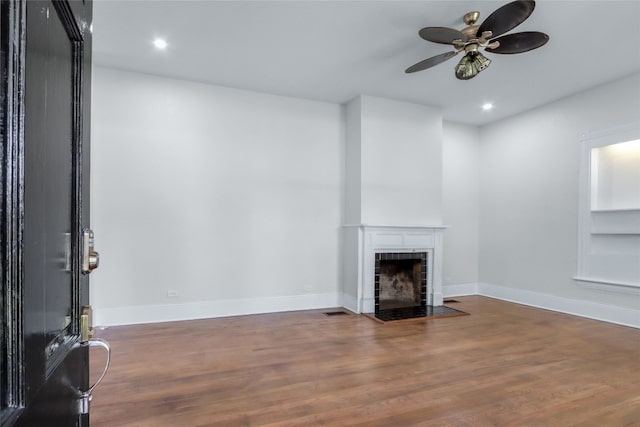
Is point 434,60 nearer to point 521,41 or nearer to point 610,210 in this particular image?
point 521,41

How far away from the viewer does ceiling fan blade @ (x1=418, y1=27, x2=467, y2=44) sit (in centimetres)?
271

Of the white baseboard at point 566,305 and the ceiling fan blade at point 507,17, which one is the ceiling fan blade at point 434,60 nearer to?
the ceiling fan blade at point 507,17

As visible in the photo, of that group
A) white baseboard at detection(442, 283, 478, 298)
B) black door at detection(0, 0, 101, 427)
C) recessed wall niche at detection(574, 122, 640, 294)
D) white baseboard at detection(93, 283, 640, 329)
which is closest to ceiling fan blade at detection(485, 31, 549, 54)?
recessed wall niche at detection(574, 122, 640, 294)

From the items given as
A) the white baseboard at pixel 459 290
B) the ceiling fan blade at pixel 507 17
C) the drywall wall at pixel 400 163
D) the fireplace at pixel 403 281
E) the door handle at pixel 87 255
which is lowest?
the white baseboard at pixel 459 290

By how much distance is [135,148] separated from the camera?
410cm

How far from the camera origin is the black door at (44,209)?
468 mm

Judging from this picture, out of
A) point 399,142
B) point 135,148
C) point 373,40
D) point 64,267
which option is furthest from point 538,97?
point 64,267

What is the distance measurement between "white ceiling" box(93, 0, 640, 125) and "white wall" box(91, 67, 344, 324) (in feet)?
1.15

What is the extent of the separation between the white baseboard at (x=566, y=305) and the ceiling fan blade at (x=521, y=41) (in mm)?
3379

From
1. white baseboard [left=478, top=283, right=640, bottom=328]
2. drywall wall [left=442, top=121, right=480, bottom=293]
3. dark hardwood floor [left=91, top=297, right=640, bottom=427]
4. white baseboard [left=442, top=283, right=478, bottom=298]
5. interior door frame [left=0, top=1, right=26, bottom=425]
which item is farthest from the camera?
drywall wall [left=442, top=121, right=480, bottom=293]

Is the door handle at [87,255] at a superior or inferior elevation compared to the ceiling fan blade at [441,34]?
inferior

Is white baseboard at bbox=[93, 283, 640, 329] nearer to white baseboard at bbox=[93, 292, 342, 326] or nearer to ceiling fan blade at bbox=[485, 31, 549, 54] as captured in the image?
white baseboard at bbox=[93, 292, 342, 326]

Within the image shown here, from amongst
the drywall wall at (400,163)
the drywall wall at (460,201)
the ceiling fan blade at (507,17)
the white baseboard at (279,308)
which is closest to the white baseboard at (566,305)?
the white baseboard at (279,308)

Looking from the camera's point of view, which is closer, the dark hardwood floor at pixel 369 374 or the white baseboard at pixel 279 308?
the dark hardwood floor at pixel 369 374
